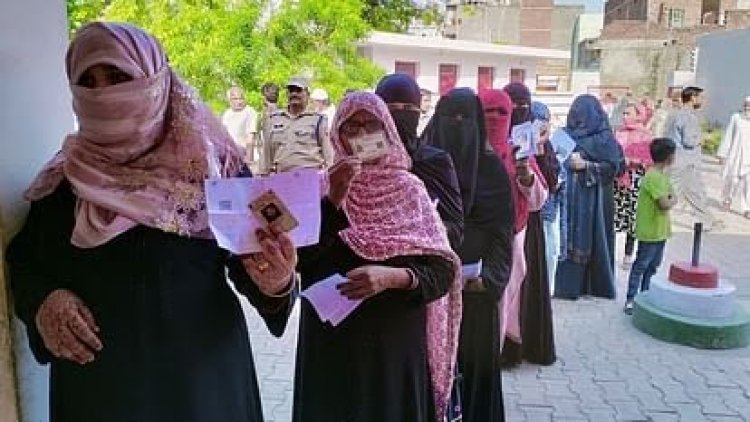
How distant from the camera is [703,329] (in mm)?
4824

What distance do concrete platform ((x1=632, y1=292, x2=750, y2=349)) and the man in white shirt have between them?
485cm

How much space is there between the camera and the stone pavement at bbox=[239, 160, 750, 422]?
12.8ft

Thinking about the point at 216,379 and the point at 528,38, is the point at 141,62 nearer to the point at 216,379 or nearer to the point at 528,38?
the point at 216,379

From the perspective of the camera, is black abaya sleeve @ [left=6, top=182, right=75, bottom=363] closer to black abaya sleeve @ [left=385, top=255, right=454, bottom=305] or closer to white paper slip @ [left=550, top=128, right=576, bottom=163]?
black abaya sleeve @ [left=385, top=255, right=454, bottom=305]

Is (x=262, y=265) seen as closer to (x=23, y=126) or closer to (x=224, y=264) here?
(x=224, y=264)

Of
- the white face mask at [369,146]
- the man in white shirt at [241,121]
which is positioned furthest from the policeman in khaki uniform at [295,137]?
the white face mask at [369,146]

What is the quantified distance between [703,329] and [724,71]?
15.8 metres

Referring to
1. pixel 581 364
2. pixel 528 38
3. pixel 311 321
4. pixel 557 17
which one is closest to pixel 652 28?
pixel 528 38

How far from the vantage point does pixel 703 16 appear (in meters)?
33.8

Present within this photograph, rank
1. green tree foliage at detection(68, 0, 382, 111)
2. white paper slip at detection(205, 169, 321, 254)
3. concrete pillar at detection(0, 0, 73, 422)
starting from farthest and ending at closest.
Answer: green tree foliage at detection(68, 0, 382, 111), concrete pillar at detection(0, 0, 73, 422), white paper slip at detection(205, 169, 321, 254)

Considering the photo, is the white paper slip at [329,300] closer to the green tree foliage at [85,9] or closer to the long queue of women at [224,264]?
the long queue of women at [224,264]

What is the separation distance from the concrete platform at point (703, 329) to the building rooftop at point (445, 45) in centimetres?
757

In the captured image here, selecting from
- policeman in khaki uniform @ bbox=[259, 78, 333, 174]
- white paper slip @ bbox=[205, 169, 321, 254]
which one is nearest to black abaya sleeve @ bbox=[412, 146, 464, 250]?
white paper slip @ bbox=[205, 169, 321, 254]

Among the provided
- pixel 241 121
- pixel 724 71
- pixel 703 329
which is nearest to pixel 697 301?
pixel 703 329
